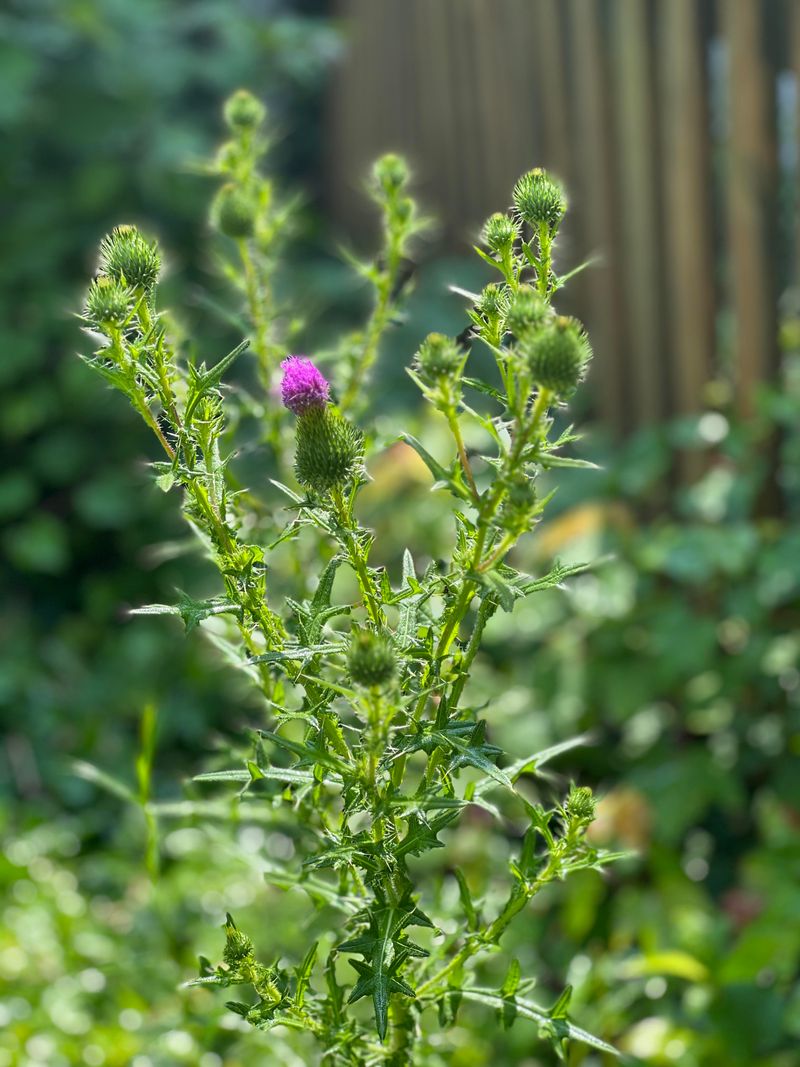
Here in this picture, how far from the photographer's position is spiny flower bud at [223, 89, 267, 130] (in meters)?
1.06

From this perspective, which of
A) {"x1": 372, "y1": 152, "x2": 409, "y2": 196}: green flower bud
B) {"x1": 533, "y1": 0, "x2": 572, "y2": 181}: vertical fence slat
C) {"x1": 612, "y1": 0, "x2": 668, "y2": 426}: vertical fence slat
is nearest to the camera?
{"x1": 372, "y1": 152, "x2": 409, "y2": 196}: green flower bud

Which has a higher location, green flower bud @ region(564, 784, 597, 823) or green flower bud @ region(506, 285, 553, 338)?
green flower bud @ region(506, 285, 553, 338)

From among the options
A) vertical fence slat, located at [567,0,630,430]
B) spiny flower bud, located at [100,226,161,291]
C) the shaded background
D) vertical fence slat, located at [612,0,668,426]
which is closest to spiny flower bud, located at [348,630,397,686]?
spiny flower bud, located at [100,226,161,291]

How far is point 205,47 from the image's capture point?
4105 mm

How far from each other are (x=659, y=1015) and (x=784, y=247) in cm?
141

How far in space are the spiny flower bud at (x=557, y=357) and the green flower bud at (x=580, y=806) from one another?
0.98ft

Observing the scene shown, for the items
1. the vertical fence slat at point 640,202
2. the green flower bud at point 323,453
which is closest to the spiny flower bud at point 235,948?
the green flower bud at point 323,453

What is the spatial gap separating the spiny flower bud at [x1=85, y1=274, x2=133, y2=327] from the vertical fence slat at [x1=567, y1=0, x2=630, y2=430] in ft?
6.92

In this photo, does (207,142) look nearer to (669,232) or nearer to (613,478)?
(669,232)

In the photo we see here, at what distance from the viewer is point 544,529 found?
2.56 m

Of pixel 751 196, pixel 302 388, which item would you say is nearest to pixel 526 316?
pixel 302 388

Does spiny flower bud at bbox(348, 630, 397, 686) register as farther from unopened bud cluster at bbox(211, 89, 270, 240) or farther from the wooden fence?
the wooden fence

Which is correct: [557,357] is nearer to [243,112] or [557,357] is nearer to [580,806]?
[580,806]

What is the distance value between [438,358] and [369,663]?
171 mm
